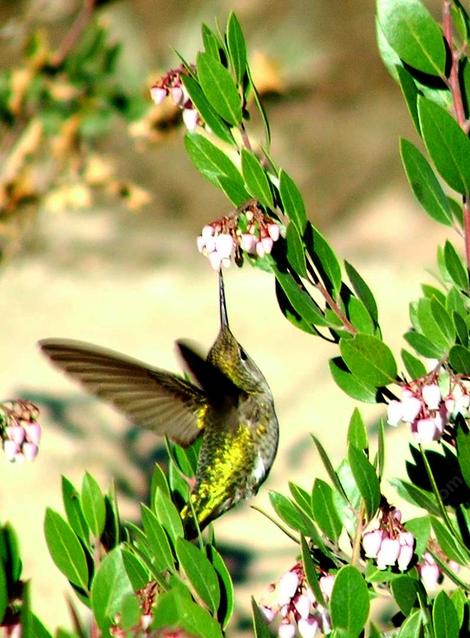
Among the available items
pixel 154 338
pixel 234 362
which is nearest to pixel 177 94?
pixel 234 362

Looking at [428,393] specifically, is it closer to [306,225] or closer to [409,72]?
[306,225]

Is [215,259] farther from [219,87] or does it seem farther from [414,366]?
[414,366]

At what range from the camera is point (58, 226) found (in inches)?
321

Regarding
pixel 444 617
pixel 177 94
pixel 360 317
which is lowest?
pixel 444 617

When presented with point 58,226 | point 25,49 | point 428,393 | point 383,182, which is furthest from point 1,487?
point 428,393

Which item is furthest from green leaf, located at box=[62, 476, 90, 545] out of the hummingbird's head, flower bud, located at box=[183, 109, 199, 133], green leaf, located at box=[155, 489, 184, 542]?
the hummingbird's head

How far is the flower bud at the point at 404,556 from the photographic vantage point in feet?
5.31

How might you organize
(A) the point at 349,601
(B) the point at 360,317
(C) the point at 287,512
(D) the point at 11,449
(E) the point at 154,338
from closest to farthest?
(A) the point at 349,601 → (C) the point at 287,512 → (B) the point at 360,317 → (D) the point at 11,449 → (E) the point at 154,338

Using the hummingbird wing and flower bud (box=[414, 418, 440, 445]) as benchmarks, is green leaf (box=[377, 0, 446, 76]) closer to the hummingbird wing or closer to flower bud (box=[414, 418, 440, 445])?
flower bud (box=[414, 418, 440, 445])

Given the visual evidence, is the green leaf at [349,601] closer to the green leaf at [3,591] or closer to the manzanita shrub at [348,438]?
the manzanita shrub at [348,438]

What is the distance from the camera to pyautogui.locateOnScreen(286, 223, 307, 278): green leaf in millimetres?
1623

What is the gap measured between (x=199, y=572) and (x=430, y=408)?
0.40m

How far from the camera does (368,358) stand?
1.62m

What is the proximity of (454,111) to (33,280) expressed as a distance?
6.42 m
